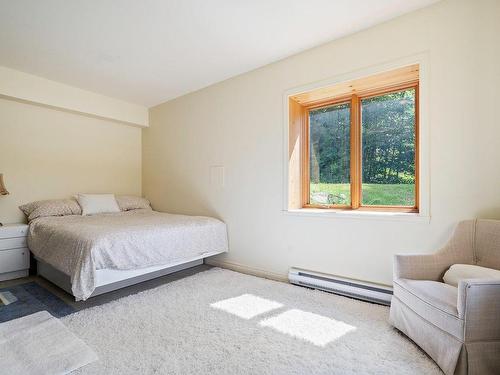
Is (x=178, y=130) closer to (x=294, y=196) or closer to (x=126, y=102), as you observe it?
(x=126, y=102)

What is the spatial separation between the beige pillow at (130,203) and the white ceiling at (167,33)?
1766mm

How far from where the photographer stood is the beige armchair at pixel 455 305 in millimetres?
1309

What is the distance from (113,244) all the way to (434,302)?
2.35 metres

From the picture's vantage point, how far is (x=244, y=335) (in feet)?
5.97

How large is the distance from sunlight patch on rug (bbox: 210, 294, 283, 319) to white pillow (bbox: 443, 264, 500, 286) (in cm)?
125

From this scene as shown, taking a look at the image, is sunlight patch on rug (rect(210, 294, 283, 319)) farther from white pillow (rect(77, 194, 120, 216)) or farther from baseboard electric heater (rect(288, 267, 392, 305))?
white pillow (rect(77, 194, 120, 216))

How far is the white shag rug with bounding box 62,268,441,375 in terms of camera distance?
1.50 meters

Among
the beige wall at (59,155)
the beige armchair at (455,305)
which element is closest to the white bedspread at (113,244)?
the beige wall at (59,155)

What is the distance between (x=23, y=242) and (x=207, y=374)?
2.98 metres

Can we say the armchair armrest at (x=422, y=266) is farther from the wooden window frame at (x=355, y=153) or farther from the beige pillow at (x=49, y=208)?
the beige pillow at (x=49, y=208)

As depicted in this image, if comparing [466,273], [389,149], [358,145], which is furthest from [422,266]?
[358,145]

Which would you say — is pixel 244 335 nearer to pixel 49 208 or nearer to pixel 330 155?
pixel 330 155

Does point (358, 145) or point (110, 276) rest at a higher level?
point (358, 145)

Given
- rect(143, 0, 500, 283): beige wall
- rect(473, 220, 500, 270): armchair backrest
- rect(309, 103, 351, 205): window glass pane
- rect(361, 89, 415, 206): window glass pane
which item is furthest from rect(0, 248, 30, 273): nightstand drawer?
rect(473, 220, 500, 270): armchair backrest
